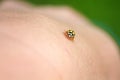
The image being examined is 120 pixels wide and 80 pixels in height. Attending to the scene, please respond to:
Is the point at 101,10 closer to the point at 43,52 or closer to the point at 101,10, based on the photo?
the point at 101,10

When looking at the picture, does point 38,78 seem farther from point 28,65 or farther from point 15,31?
point 15,31

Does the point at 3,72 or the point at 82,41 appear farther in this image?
the point at 82,41

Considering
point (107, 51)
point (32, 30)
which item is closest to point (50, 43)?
point (32, 30)

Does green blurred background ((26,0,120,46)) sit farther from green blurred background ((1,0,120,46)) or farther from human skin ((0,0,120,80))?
A: human skin ((0,0,120,80))

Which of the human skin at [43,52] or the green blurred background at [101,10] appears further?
the green blurred background at [101,10]

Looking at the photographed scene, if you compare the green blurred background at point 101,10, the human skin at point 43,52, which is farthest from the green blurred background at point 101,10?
the human skin at point 43,52

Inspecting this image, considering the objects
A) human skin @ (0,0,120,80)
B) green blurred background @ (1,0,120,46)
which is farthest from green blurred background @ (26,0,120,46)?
human skin @ (0,0,120,80)

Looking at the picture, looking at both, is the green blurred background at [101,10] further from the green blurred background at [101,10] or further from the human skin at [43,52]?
the human skin at [43,52]

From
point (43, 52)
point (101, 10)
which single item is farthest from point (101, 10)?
point (43, 52)
